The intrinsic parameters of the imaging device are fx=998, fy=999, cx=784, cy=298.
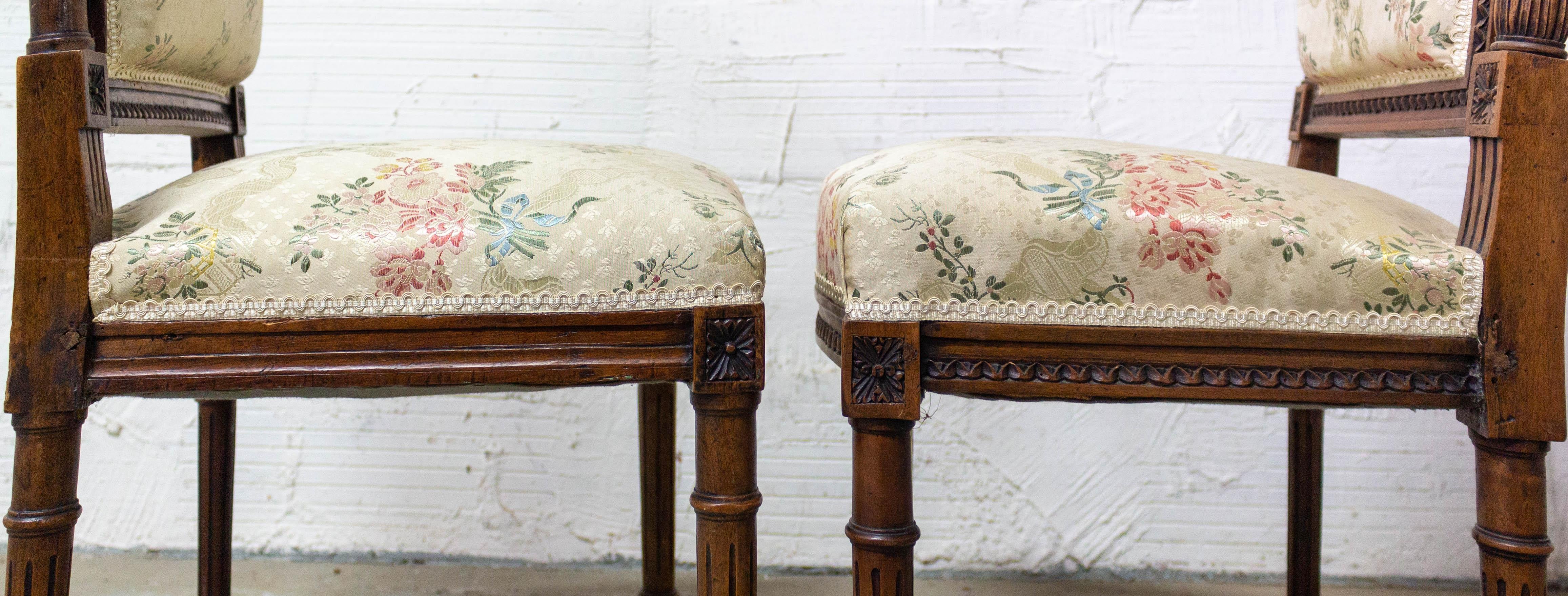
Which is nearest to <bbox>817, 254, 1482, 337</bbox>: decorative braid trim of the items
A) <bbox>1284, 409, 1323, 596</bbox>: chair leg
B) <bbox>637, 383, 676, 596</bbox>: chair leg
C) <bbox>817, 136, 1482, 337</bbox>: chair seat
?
<bbox>817, 136, 1482, 337</bbox>: chair seat

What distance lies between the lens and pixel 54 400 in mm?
650

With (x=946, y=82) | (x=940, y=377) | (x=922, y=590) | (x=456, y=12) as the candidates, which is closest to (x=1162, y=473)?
(x=922, y=590)

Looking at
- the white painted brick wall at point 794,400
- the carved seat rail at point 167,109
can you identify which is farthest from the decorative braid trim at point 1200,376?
the white painted brick wall at point 794,400

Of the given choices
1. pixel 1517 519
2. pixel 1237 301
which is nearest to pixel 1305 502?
pixel 1517 519

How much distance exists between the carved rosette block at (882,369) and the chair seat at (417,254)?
0.08 metres

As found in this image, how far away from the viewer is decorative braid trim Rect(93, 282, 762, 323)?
66 cm

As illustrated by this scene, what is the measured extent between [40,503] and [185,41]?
1.21 feet

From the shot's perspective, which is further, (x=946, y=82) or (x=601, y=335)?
(x=946, y=82)

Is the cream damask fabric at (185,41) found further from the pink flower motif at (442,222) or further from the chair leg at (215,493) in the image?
the chair leg at (215,493)

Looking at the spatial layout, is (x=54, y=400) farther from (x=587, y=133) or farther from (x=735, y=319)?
(x=587, y=133)

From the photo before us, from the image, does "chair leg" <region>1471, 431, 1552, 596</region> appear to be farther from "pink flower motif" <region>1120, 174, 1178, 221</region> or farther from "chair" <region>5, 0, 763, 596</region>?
"chair" <region>5, 0, 763, 596</region>

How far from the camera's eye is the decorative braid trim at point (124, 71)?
0.69 meters

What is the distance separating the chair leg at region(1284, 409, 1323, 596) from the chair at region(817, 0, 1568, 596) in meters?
0.36

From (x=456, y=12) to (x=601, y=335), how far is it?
34.8 inches
